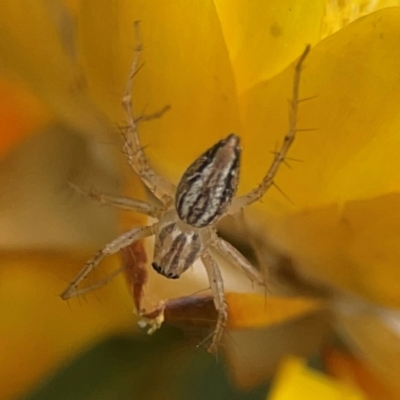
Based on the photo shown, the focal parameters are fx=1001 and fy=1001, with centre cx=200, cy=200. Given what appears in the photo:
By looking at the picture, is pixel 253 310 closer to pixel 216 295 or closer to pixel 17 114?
pixel 216 295

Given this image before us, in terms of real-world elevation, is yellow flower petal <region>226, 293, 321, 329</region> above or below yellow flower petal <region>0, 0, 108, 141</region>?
below

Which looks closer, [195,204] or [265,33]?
[265,33]

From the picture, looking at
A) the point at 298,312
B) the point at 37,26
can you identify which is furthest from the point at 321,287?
the point at 37,26

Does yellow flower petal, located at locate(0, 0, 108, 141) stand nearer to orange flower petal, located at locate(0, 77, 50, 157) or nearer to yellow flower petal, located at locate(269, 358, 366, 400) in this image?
orange flower petal, located at locate(0, 77, 50, 157)

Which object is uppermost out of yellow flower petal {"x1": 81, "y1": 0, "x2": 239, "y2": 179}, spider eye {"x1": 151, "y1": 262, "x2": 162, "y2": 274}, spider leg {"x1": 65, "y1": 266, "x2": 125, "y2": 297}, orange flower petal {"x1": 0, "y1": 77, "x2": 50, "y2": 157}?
yellow flower petal {"x1": 81, "y1": 0, "x2": 239, "y2": 179}

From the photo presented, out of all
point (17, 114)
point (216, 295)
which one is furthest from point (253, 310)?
point (17, 114)

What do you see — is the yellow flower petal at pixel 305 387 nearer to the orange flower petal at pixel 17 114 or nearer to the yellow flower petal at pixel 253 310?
the yellow flower petal at pixel 253 310

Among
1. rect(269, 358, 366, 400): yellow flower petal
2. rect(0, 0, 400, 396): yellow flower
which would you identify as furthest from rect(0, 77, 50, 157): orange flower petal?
rect(269, 358, 366, 400): yellow flower petal
